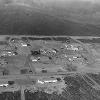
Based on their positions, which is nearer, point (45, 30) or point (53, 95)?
point (53, 95)

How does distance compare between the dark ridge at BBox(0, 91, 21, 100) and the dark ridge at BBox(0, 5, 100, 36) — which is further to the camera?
the dark ridge at BBox(0, 5, 100, 36)

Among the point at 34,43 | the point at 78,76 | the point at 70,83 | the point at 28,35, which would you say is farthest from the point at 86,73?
the point at 28,35

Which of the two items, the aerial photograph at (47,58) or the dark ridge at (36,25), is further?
the dark ridge at (36,25)

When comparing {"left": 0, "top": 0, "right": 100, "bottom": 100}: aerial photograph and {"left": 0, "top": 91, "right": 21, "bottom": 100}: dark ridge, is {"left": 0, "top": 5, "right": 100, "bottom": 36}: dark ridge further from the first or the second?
{"left": 0, "top": 91, "right": 21, "bottom": 100}: dark ridge

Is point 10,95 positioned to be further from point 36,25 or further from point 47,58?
point 36,25

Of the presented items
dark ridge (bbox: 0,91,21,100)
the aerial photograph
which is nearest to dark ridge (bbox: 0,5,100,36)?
the aerial photograph

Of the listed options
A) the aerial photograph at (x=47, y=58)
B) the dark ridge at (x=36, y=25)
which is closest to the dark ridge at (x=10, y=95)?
the aerial photograph at (x=47, y=58)

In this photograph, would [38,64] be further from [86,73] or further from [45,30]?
[45,30]

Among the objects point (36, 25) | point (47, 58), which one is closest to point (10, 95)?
point (47, 58)

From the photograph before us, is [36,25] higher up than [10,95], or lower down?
higher up

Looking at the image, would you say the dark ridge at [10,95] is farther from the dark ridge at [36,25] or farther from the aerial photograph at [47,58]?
the dark ridge at [36,25]

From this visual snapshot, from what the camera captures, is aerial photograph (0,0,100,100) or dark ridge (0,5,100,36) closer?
aerial photograph (0,0,100,100)
